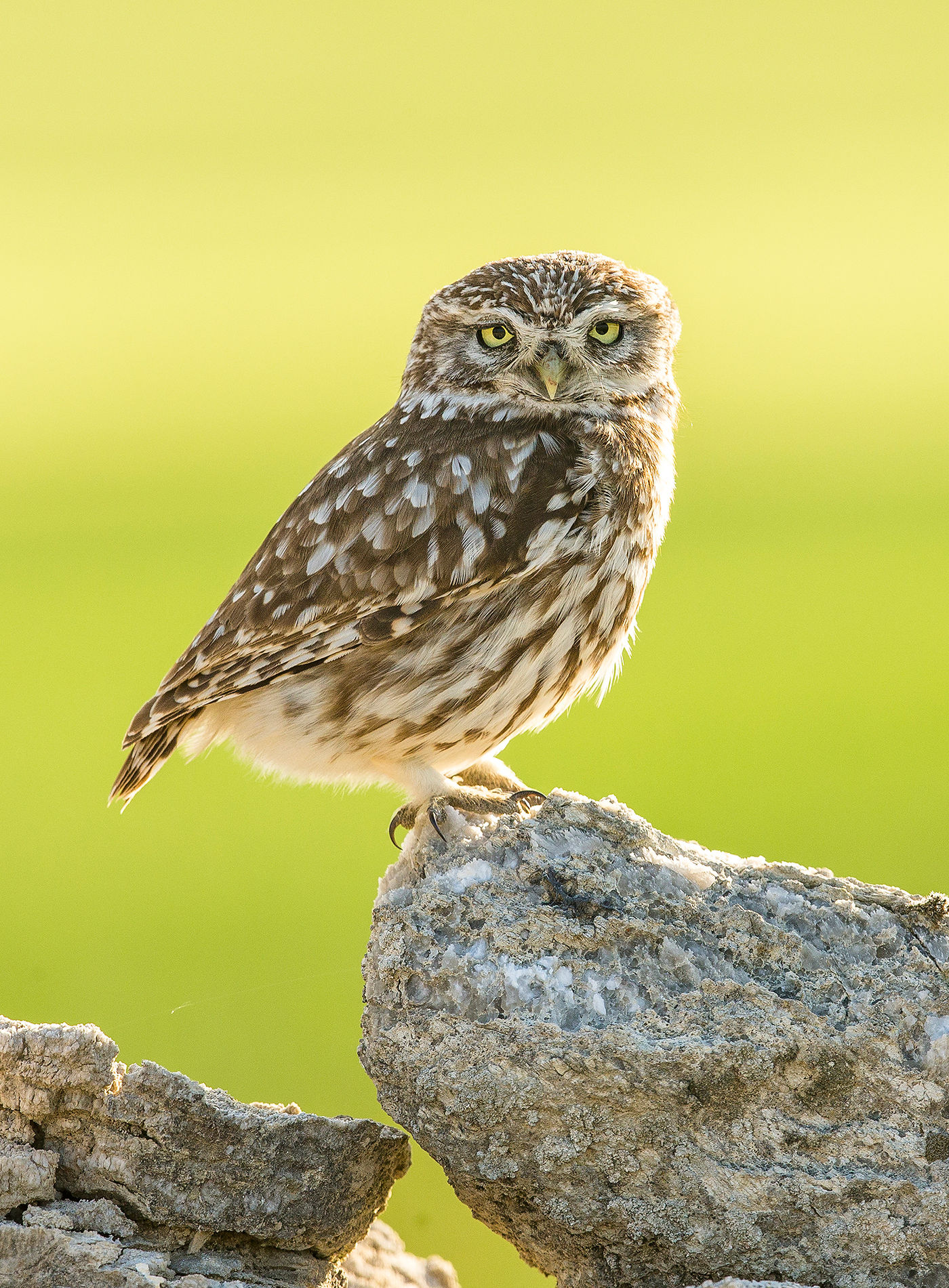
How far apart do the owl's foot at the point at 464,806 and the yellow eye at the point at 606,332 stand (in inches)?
45.6

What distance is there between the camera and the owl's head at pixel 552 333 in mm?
3104

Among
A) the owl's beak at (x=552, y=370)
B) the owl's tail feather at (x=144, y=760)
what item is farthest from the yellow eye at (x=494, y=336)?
the owl's tail feather at (x=144, y=760)

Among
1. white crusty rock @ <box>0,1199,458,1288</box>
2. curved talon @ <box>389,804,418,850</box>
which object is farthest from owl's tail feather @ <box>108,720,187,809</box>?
white crusty rock @ <box>0,1199,458,1288</box>

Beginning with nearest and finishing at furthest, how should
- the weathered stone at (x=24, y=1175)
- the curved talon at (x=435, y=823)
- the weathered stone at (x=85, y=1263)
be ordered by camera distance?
the weathered stone at (x=85, y=1263) → the weathered stone at (x=24, y=1175) → the curved talon at (x=435, y=823)

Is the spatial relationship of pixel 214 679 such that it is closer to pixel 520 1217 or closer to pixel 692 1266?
pixel 520 1217

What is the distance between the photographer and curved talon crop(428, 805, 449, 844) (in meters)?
2.78

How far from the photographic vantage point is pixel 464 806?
3055 mm

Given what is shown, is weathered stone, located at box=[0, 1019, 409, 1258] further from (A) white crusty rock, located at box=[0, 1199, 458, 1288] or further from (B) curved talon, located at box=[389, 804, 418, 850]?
(B) curved talon, located at box=[389, 804, 418, 850]

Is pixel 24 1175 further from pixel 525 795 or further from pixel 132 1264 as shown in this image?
pixel 525 795

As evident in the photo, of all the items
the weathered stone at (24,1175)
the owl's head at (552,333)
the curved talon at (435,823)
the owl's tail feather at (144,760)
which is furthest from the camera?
the owl's tail feather at (144,760)

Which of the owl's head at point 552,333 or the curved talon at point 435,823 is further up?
the owl's head at point 552,333

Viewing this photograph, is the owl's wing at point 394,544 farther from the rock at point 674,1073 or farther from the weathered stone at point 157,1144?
the weathered stone at point 157,1144

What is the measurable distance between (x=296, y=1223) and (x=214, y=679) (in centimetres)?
135

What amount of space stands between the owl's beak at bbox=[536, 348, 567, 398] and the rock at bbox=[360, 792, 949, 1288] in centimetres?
122
